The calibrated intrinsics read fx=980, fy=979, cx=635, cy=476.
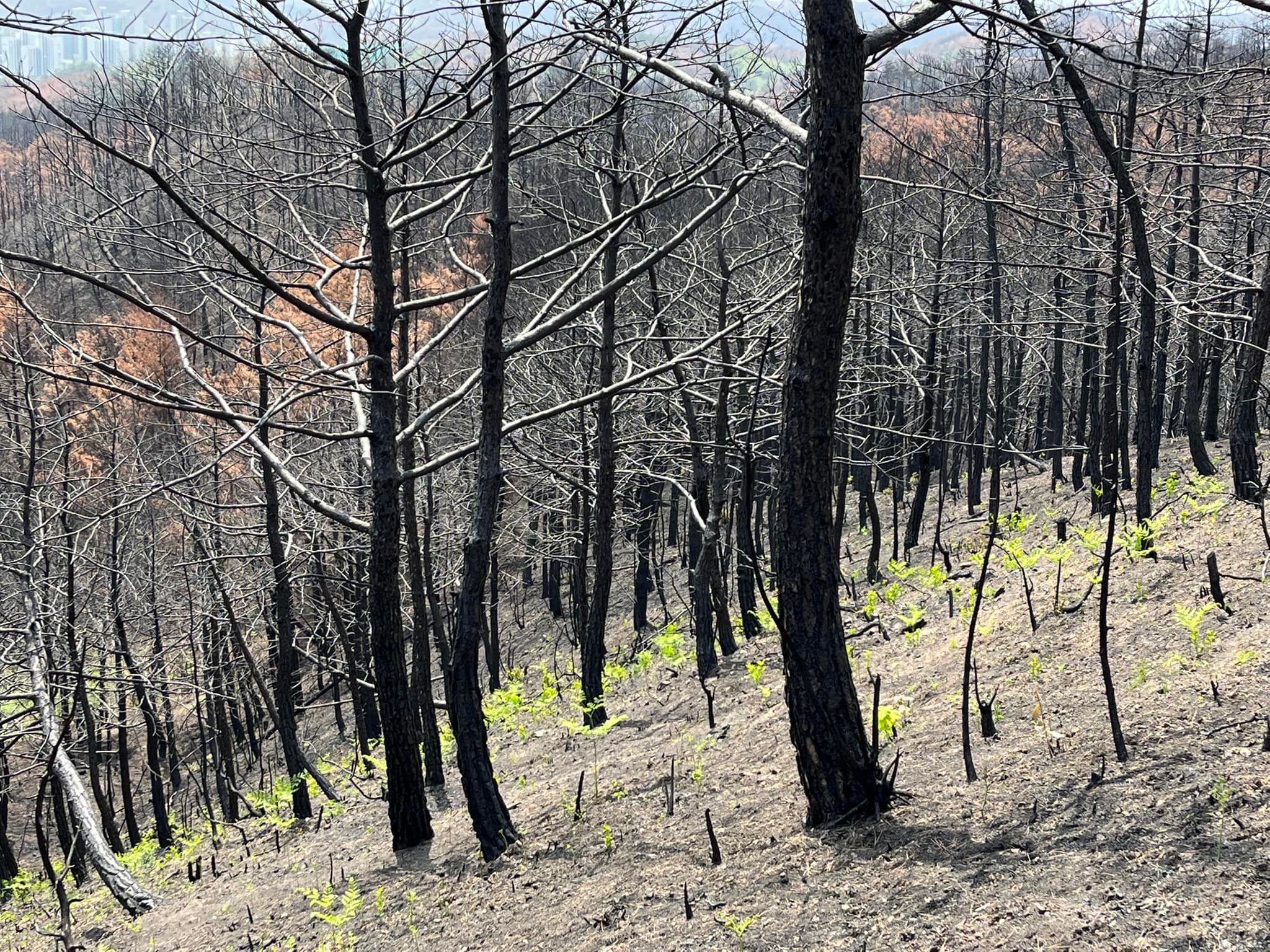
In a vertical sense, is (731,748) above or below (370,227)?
below

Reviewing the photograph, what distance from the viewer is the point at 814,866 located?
4.90m

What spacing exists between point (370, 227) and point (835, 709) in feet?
16.2

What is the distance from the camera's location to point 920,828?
494 centimetres

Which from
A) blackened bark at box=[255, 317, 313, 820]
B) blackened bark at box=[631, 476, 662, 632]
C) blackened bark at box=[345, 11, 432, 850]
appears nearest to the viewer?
blackened bark at box=[345, 11, 432, 850]

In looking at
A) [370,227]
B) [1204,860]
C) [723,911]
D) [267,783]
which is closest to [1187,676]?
[1204,860]

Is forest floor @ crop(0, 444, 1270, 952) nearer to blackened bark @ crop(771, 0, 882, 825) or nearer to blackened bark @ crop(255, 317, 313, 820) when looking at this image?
blackened bark @ crop(771, 0, 882, 825)

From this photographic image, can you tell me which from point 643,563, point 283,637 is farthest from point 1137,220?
point 643,563

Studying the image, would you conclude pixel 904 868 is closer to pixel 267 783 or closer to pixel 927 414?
pixel 927 414

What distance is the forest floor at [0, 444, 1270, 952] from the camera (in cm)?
403

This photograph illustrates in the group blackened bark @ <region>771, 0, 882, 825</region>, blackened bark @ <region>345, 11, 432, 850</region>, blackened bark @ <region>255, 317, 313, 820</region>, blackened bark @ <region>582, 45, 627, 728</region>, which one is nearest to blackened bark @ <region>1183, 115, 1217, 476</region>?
blackened bark @ <region>582, 45, 627, 728</region>

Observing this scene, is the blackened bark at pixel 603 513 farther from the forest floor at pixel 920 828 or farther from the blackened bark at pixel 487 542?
the blackened bark at pixel 487 542

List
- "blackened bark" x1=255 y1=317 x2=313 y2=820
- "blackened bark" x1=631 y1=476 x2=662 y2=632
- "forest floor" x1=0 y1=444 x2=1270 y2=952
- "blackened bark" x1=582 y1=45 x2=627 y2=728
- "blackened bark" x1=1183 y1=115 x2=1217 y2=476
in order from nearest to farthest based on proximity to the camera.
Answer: "forest floor" x1=0 y1=444 x2=1270 y2=952
"blackened bark" x1=582 y1=45 x2=627 y2=728
"blackened bark" x1=255 y1=317 x2=313 y2=820
"blackened bark" x1=1183 y1=115 x2=1217 y2=476
"blackened bark" x1=631 y1=476 x2=662 y2=632

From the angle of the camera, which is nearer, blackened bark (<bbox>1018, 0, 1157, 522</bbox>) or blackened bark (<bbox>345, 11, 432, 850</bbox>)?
blackened bark (<bbox>1018, 0, 1157, 522</bbox>)

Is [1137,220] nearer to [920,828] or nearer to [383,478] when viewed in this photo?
[920,828]
